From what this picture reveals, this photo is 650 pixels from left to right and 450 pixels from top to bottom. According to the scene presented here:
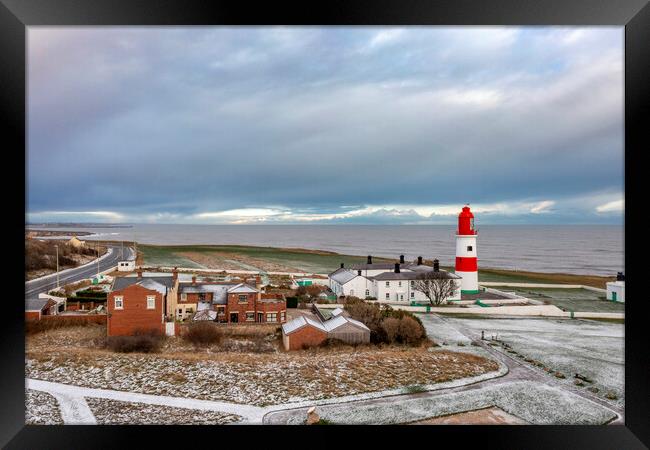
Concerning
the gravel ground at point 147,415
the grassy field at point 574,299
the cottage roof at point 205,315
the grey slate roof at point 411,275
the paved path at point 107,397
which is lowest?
the grassy field at point 574,299

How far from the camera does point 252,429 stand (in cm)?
279

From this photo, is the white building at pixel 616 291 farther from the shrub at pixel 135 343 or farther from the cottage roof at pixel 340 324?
the shrub at pixel 135 343

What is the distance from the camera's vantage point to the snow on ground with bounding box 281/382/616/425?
3.60 m

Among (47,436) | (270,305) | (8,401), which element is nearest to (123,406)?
(47,436)

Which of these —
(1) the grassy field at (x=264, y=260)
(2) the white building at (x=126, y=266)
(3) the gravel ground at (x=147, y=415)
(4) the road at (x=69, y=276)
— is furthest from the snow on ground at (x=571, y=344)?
(4) the road at (x=69, y=276)

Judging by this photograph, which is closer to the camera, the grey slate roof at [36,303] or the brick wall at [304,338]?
the brick wall at [304,338]

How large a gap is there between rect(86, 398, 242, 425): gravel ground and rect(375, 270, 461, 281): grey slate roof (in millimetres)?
6496

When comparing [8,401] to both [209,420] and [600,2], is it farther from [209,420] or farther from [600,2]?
[600,2]

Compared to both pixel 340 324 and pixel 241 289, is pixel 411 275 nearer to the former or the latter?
pixel 340 324

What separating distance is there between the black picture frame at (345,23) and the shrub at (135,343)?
2.56 m

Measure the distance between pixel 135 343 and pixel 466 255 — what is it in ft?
28.3

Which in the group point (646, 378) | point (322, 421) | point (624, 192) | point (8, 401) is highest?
point (624, 192)

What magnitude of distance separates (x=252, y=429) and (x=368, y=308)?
4.16 meters

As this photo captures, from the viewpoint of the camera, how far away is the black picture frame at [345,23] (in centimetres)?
251
